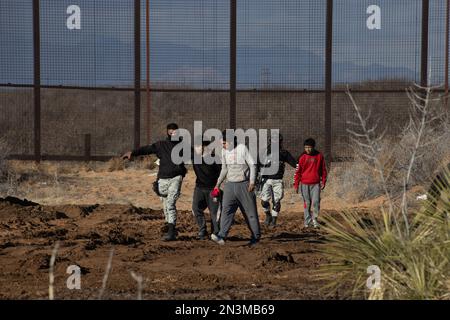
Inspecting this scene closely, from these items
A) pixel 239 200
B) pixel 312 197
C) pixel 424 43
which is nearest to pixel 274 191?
pixel 312 197

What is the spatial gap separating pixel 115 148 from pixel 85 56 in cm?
1064

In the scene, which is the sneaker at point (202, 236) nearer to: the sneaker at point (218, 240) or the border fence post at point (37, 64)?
the sneaker at point (218, 240)

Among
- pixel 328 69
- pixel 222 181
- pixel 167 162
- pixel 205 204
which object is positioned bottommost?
pixel 205 204

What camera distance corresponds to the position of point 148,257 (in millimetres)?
15398

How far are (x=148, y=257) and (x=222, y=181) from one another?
1609 mm

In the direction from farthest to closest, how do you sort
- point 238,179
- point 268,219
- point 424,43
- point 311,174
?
1. point 424,43
2. point 268,219
3. point 311,174
4. point 238,179

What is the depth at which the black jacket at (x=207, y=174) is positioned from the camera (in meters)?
16.5

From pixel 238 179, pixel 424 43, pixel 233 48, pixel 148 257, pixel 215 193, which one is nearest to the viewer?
pixel 148 257

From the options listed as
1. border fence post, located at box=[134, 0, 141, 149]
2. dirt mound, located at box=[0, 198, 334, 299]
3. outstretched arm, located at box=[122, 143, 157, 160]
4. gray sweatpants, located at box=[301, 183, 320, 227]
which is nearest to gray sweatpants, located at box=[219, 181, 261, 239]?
dirt mound, located at box=[0, 198, 334, 299]

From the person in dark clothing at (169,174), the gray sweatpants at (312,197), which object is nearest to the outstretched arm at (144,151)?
the person in dark clothing at (169,174)

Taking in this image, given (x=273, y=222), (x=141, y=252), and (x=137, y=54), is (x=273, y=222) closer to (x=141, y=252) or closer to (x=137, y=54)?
(x=141, y=252)

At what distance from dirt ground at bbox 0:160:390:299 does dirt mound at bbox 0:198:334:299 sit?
0.01 m

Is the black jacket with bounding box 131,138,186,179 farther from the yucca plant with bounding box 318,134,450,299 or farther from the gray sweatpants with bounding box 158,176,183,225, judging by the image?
the yucca plant with bounding box 318,134,450,299
